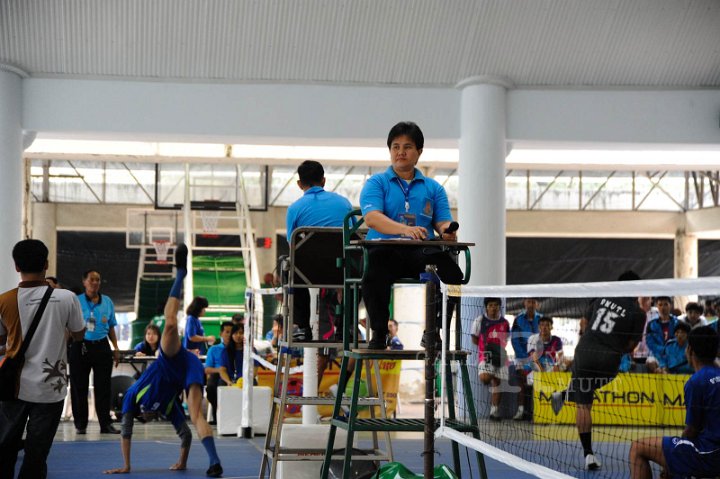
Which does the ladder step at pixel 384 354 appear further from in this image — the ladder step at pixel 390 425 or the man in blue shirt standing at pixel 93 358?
the man in blue shirt standing at pixel 93 358

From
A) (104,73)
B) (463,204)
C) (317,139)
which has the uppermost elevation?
(104,73)

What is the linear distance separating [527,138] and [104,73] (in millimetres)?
5778

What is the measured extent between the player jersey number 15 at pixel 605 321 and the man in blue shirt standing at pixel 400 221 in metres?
4.04

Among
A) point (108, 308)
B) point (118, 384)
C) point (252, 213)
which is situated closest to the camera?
point (108, 308)

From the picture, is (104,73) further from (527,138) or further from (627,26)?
(627,26)

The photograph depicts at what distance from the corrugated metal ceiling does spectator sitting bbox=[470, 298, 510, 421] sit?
319 cm

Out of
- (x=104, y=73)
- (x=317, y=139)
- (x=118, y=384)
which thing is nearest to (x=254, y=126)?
(x=317, y=139)

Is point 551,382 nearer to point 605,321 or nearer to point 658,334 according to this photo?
point 658,334

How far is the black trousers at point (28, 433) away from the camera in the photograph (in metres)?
5.63

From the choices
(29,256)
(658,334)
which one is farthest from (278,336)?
(658,334)

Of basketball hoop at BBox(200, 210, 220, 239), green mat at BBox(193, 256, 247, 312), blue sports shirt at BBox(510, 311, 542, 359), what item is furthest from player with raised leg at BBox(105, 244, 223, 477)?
basketball hoop at BBox(200, 210, 220, 239)

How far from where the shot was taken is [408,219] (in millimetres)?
5277

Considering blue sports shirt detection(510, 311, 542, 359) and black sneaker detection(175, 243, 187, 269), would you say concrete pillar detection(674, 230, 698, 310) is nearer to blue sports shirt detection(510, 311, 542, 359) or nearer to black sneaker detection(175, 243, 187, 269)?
blue sports shirt detection(510, 311, 542, 359)

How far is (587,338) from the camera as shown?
9062mm
